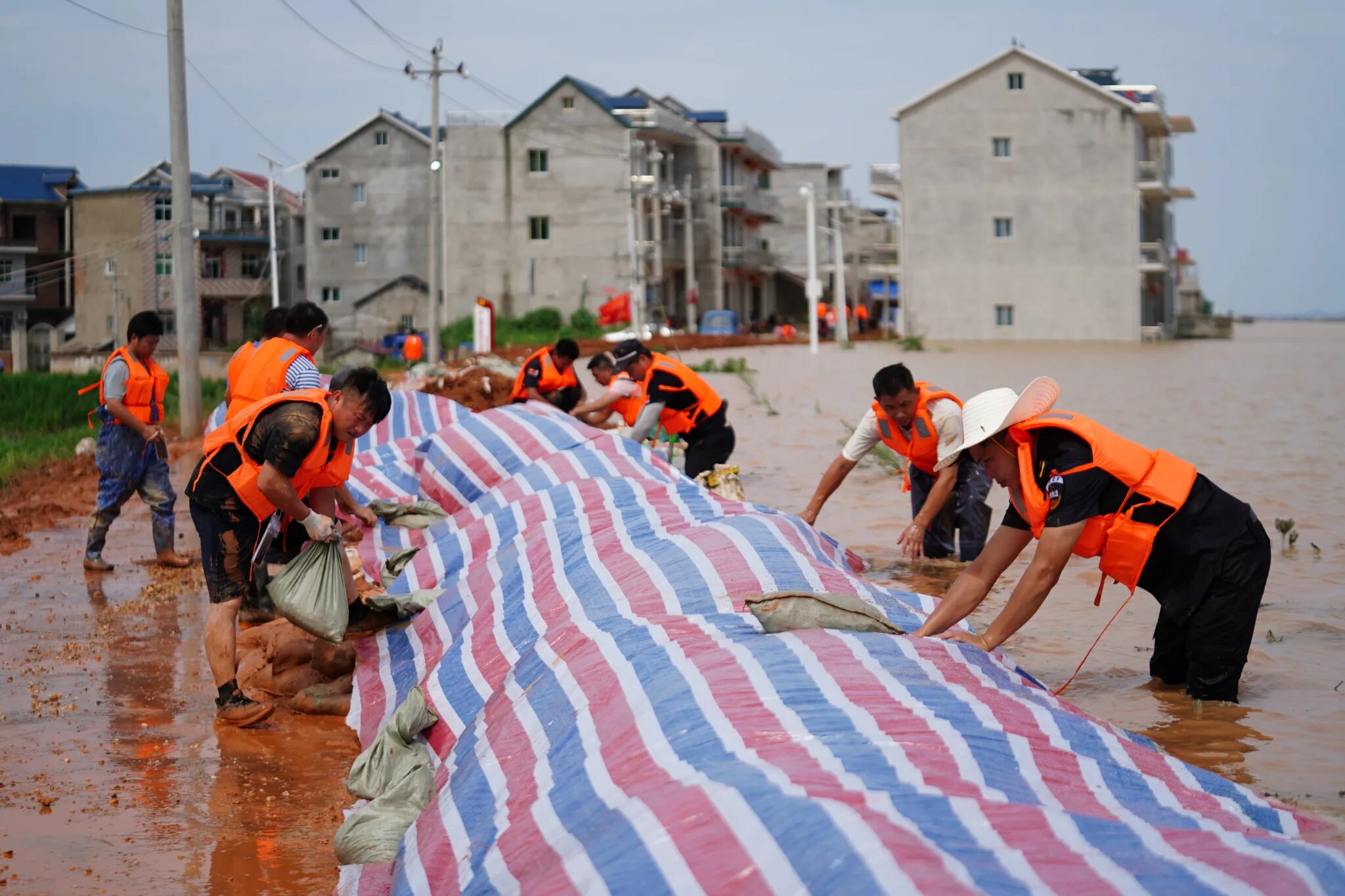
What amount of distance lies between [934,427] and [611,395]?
364 cm

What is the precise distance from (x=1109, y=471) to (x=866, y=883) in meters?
2.38

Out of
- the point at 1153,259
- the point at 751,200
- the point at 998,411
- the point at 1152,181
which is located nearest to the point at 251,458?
the point at 998,411

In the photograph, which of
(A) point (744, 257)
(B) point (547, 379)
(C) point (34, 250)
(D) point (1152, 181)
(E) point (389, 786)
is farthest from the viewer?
(A) point (744, 257)

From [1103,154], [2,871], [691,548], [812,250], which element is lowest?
[2,871]

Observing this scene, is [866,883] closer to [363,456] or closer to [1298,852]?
[1298,852]

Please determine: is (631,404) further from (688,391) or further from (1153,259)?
(1153,259)

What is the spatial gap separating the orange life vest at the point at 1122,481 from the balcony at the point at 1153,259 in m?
39.0

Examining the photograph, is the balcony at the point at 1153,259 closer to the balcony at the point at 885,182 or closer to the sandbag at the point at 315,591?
the balcony at the point at 885,182

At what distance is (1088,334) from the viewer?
41906mm

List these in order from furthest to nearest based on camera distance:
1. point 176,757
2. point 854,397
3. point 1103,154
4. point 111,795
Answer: point 1103,154 < point 854,397 < point 176,757 < point 111,795

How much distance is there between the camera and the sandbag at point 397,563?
684 centimetres

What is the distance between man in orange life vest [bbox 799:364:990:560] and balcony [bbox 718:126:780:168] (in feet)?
147

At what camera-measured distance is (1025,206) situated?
4206cm

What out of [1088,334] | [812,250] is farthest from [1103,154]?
[812,250]
